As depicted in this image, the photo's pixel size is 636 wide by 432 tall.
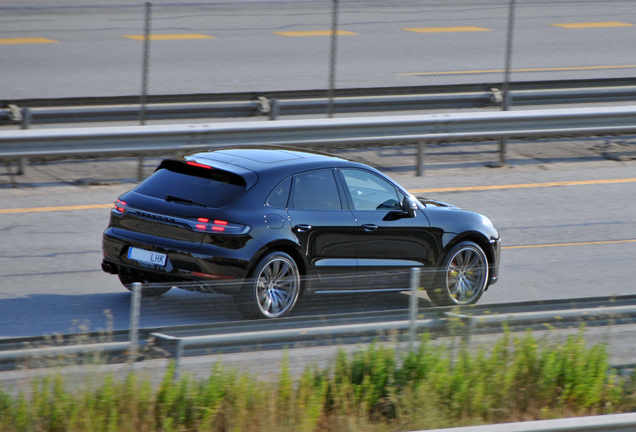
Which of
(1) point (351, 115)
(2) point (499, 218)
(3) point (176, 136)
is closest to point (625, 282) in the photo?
(2) point (499, 218)

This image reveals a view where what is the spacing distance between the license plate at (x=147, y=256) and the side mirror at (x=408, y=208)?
232cm

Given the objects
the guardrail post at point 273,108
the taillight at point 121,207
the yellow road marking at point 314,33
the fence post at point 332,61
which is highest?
the yellow road marking at point 314,33

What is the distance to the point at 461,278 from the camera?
841cm

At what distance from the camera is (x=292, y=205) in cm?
863

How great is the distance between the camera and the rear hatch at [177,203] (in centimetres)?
816

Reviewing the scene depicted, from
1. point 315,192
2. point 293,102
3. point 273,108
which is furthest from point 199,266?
point 293,102

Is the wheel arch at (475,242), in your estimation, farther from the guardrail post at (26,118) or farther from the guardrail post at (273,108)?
the guardrail post at (26,118)

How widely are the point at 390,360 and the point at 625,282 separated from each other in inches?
83.1

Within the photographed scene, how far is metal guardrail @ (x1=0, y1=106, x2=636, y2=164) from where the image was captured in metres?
13.0

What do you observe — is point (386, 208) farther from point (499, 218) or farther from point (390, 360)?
point (499, 218)

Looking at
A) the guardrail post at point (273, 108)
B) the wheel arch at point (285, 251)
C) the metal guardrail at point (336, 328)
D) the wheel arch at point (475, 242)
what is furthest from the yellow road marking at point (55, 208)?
the metal guardrail at point (336, 328)

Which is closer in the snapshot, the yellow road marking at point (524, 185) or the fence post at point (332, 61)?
the yellow road marking at point (524, 185)

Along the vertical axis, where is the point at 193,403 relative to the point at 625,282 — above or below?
below

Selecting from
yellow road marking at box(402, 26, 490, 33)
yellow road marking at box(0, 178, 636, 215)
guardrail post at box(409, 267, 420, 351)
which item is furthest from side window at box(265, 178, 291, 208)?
yellow road marking at box(402, 26, 490, 33)
